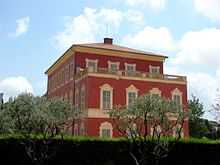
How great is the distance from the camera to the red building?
108 feet

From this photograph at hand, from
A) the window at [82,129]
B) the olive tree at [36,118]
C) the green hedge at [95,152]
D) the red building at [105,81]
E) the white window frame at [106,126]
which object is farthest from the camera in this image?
the window at [82,129]

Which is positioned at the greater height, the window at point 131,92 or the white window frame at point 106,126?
the window at point 131,92

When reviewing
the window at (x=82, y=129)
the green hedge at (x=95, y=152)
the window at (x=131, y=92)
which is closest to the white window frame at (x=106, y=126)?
the window at (x=82, y=129)

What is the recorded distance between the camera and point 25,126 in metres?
19.0

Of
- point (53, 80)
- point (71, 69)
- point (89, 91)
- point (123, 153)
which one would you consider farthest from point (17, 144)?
point (53, 80)

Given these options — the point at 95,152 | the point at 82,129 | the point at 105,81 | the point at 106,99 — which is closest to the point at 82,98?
the point at 106,99

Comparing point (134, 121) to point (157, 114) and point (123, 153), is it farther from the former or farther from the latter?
point (123, 153)

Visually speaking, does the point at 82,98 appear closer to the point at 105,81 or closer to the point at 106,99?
the point at 106,99

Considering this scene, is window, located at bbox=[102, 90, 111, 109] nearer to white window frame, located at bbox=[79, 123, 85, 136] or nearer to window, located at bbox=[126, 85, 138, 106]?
window, located at bbox=[126, 85, 138, 106]

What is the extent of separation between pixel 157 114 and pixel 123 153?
18.3 ft

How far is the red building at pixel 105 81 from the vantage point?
108ft

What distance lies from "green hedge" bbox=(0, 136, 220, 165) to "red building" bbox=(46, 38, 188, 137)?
10.2 meters

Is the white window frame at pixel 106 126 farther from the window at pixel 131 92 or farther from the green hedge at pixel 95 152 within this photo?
the green hedge at pixel 95 152

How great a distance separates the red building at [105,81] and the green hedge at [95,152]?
10.2 m
